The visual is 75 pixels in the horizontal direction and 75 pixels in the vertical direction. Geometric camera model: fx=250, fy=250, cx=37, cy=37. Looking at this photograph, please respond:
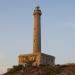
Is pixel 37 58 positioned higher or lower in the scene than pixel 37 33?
lower

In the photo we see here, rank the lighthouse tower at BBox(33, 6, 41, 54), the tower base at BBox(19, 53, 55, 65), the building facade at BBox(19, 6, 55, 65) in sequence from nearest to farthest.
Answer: the tower base at BBox(19, 53, 55, 65), the building facade at BBox(19, 6, 55, 65), the lighthouse tower at BBox(33, 6, 41, 54)

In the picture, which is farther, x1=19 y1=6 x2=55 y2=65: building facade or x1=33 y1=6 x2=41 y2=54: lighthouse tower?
x1=33 y1=6 x2=41 y2=54: lighthouse tower

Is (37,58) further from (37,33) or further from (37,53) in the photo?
(37,33)

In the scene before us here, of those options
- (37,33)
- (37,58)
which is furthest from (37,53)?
(37,33)

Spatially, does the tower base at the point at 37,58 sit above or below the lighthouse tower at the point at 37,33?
below

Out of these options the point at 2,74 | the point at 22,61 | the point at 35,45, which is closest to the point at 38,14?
the point at 35,45

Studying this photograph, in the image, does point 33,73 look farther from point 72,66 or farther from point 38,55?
point 38,55

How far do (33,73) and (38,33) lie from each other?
22.0 m

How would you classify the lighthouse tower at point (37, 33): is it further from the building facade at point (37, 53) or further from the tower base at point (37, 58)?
the tower base at point (37, 58)

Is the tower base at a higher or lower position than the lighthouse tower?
lower

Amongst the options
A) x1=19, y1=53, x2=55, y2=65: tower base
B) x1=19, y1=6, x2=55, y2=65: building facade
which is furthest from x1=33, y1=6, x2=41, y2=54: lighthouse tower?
x1=19, y1=53, x2=55, y2=65: tower base

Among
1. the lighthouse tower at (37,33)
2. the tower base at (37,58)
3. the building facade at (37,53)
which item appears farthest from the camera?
the lighthouse tower at (37,33)

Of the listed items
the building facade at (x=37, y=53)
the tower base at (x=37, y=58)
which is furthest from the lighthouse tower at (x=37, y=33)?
the tower base at (x=37, y=58)

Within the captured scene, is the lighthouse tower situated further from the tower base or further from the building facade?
the tower base
